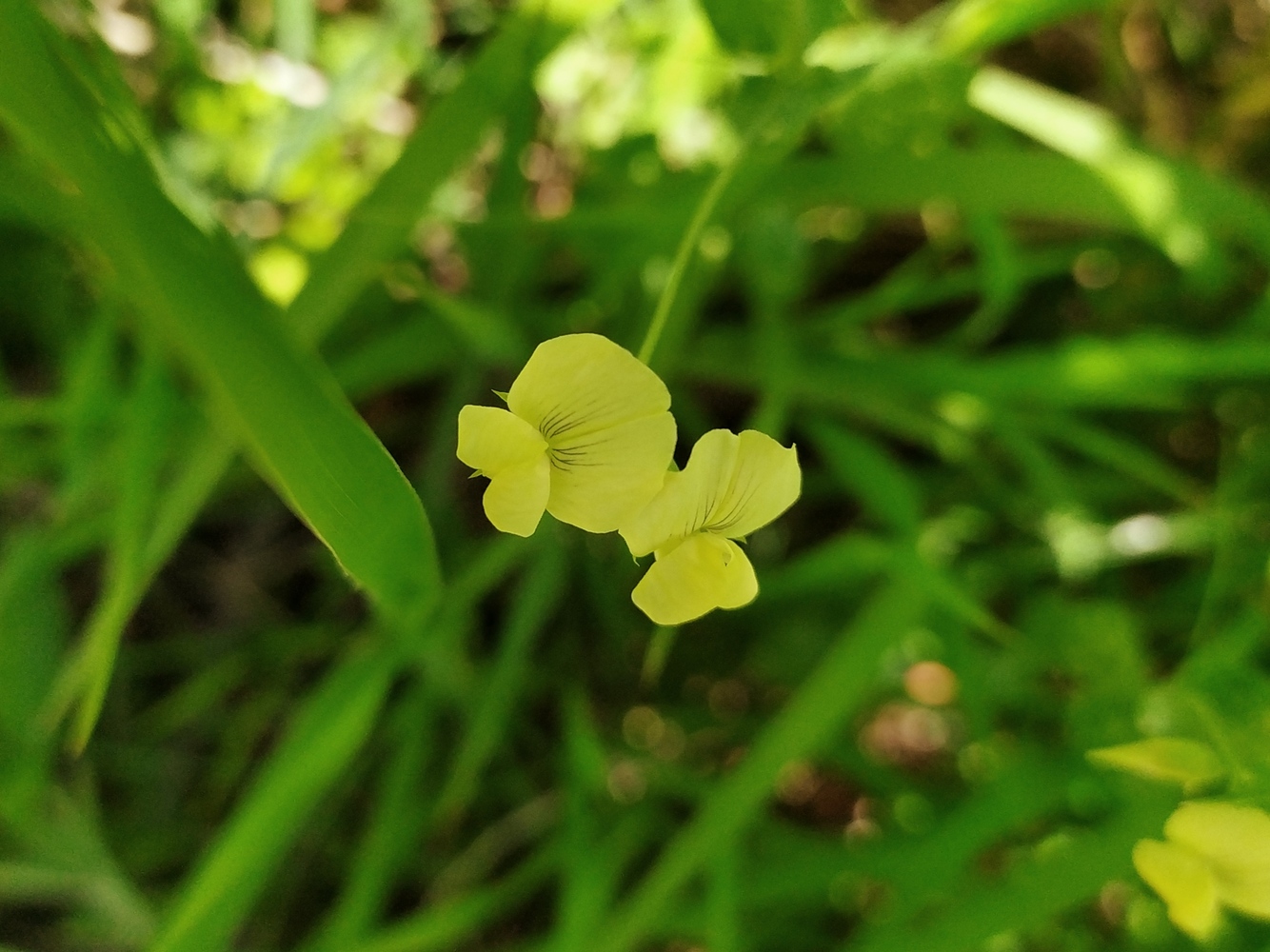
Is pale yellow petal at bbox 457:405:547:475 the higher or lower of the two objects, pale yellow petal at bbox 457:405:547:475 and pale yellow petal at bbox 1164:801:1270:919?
the higher

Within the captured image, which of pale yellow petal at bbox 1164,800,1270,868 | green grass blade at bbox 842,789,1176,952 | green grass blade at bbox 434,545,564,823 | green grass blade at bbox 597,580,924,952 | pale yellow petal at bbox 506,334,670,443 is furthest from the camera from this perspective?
green grass blade at bbox 434,545,564,823

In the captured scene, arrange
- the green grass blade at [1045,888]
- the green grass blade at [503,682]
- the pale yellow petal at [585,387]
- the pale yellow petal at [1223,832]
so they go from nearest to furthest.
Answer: the pale yellow petal at [585,387] → the pale yellow petal at [1223,832] → the green grass blade at [1045,888] → the green grass blade at [503,682]

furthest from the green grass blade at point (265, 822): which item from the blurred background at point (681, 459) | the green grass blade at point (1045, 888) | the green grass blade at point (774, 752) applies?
the green grass blade at point (1045, 888)

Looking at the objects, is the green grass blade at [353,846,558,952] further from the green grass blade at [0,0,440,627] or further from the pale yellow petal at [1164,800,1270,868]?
the pale yellow petal at [1164,800,1270,868]

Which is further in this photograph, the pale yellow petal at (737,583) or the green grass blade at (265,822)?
the green grass blade at (265,822)

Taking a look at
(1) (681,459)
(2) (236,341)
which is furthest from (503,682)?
(2) (236,341)

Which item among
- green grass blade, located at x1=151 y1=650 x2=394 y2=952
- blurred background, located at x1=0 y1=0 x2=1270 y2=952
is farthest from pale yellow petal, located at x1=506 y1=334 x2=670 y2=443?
green grass blade, located at x1=151 y1=650 x2=394 y2=952

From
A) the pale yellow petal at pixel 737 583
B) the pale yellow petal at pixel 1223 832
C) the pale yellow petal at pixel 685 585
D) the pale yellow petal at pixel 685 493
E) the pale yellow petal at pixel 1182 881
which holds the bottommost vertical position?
the pale yellow petal at pixel 1182 881

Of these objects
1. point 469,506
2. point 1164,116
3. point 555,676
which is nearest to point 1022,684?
point 555,676

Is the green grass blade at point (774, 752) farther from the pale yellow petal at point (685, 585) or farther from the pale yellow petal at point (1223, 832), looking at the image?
the pale yellow petal at point (685, 585)
